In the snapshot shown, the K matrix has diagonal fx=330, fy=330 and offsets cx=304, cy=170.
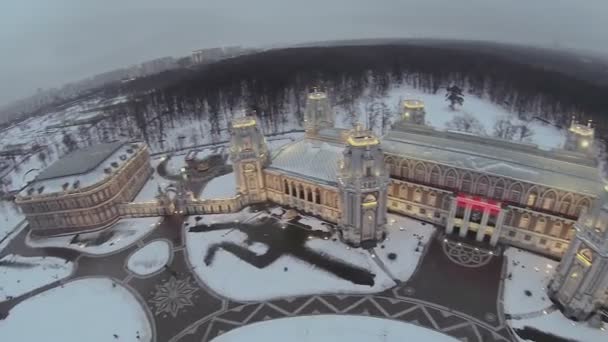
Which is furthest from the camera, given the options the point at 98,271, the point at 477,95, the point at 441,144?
the point at 477,95

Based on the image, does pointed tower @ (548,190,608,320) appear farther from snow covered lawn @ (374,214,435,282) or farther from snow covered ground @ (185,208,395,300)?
snow covered ground @ (185,208,395,300)

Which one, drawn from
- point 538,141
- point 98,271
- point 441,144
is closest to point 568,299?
point 441,144

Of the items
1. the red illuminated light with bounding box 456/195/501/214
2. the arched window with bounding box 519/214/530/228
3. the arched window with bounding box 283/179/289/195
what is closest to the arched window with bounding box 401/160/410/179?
the red illuminated light with bounding box 456/195/501/214

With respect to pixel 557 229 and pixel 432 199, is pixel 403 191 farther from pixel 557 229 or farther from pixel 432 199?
pixel 557 229

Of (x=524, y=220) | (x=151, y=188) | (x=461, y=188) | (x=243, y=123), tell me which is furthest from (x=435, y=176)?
(x=151, y=188)

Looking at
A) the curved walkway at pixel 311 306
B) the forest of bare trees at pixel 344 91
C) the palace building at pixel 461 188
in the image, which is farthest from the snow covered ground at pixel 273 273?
the forest of bare trees at pixel 344 91

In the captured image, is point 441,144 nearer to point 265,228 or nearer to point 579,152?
point 579,152

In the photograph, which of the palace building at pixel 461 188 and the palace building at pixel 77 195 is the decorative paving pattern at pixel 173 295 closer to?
the palace building at pixel 461 188
